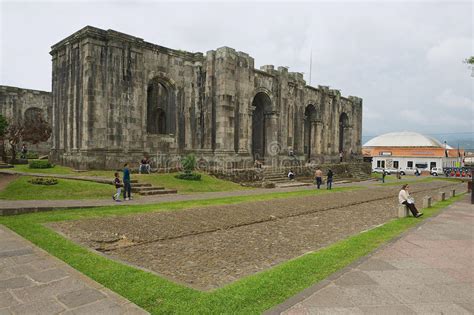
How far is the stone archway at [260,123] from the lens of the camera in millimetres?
30531

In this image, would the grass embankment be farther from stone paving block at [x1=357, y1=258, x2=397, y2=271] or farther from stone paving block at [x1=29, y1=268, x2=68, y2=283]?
stone paving block at [x1=357, y1=258, x2=397, y2=271]

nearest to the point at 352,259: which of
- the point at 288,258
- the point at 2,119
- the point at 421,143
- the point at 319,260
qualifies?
the point at 319,260

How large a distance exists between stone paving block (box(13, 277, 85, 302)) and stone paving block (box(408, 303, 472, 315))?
4737 mm

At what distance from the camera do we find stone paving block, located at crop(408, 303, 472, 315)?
4332 mm

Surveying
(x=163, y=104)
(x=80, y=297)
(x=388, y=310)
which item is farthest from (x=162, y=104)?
(x=388, y=310)

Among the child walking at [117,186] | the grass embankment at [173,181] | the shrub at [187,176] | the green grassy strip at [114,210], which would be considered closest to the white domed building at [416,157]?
the grass embankment at [173,181]

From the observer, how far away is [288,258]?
7152 mm

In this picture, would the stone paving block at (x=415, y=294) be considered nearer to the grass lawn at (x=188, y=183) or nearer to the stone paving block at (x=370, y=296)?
the stone paving block at (x=370, y=296)

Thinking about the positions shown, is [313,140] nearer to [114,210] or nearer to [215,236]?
[114,210]

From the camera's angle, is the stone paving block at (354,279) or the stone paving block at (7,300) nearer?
the stone paving block at (7,300)

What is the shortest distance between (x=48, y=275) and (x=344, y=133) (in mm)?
43446

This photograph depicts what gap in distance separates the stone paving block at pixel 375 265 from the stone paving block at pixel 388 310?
4.79 ft

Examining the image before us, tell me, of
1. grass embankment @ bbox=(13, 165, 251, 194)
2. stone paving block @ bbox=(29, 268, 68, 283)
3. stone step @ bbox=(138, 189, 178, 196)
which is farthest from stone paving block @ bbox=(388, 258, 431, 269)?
grass embankment @ bbox=(13, 165, 251, 194)

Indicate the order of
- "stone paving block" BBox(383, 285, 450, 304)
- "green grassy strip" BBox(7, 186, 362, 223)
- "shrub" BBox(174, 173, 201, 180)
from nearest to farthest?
"stone paving block" BBox(383, 285, 450, 304)
"green grassy strip" BBox(7, 186, 362, 223)
"shrub" BBox(174, 173, 201, 180)
